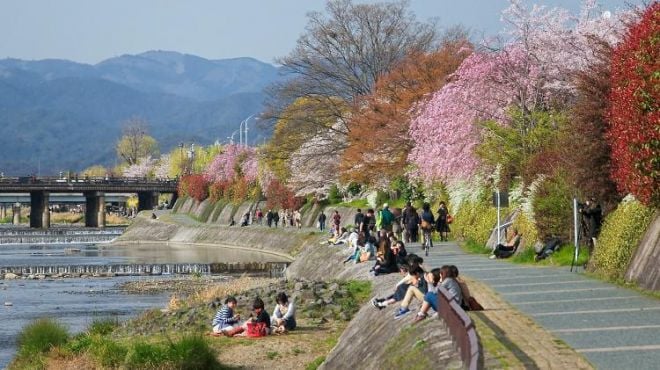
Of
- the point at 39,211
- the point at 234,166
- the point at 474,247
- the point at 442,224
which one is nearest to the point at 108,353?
the point at 474,247

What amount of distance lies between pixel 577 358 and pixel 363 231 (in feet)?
109

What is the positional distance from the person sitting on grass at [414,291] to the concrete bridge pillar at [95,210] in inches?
6019

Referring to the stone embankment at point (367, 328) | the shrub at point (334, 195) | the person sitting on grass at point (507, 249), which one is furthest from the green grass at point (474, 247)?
the shrub at point (334, 195)

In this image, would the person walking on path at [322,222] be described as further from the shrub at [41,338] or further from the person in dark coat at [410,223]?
the shrub at [41,338]

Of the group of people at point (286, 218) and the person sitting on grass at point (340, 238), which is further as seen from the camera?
the group of people at point (286, 218)

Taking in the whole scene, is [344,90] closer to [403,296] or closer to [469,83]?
[469,83]

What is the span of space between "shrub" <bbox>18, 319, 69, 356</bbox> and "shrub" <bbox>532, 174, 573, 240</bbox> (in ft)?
50.0

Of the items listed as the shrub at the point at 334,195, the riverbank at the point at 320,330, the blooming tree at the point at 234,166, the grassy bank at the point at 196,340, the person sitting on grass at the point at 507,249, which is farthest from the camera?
the blooming tree at the point at 234,166

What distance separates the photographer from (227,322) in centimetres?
3306

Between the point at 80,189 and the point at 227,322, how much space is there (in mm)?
138297

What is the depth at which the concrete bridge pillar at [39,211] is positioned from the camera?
172 metres

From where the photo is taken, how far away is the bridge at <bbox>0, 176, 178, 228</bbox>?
164 metres

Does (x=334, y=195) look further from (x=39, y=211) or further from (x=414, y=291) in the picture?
(x=39, y=211)

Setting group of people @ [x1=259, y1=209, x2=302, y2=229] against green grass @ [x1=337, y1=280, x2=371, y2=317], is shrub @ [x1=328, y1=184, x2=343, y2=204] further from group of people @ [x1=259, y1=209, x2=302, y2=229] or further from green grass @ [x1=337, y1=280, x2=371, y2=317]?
green grass @ [x1=337, y1=280, x2=371, y2=317]
